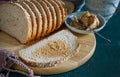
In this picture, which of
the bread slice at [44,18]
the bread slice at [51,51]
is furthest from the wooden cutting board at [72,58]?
the bread slice at [44,18]

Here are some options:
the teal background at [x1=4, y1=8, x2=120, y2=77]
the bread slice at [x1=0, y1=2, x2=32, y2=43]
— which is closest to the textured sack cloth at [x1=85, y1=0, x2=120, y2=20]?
the teal background at [x1=4, y1=8, x2=120, y2=77]

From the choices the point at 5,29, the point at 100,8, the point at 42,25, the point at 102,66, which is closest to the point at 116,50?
the point at 102,66

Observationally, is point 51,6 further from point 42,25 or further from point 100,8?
point 100,8

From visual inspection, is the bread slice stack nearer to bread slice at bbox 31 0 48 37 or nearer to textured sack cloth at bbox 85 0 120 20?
bread slice at bbox 31 0 48 37

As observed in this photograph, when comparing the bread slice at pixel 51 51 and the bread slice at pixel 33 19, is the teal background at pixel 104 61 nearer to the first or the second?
the bread slice at pixel 51 51

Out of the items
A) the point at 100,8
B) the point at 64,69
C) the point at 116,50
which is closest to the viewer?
the point at 64,69

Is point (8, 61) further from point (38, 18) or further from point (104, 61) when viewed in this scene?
point (104, 61)
